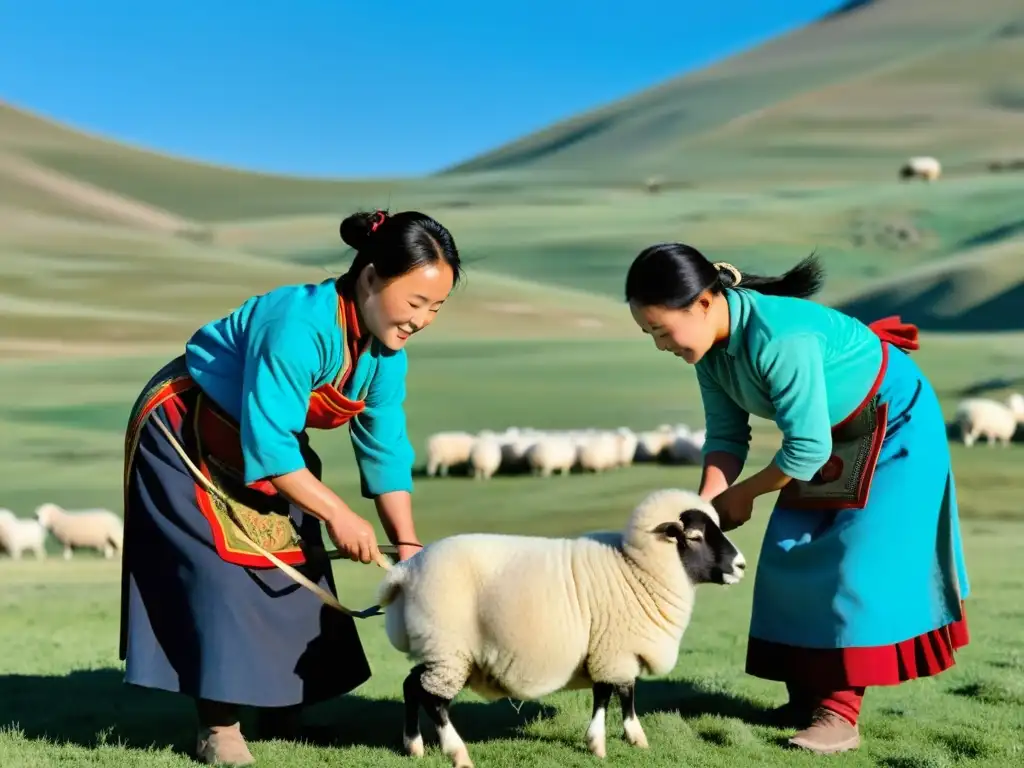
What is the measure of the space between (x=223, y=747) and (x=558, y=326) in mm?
27412

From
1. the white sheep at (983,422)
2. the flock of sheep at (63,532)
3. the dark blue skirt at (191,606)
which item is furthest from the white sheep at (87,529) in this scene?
the white sheep at (983,422)

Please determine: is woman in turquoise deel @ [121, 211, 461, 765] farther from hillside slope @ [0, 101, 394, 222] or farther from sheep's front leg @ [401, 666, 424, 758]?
hillside slope @ [0, 101, 394, 222]

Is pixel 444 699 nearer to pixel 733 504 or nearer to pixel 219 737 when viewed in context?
pixel 219 737

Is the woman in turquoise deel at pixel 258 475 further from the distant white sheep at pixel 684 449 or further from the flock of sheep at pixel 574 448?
the distant white sheep at pixel 684 449

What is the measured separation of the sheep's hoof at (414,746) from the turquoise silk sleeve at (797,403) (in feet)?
4.62

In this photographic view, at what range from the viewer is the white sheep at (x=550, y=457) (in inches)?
538

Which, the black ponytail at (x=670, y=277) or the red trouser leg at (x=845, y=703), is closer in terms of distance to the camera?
the black ponytail at (x=670, y=277)

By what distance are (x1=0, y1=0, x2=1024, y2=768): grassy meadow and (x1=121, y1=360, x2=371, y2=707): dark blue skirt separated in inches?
10.4

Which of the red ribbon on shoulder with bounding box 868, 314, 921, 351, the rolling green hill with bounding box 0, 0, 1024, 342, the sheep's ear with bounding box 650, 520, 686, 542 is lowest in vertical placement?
the sheep's ear with bounding box 650, 520, 686, 542

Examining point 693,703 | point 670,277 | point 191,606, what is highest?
point 670,277

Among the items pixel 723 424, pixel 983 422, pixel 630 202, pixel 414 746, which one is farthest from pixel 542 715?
pixel 630 202

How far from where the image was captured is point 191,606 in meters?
3.95

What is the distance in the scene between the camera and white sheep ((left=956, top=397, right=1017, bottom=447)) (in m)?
14.6

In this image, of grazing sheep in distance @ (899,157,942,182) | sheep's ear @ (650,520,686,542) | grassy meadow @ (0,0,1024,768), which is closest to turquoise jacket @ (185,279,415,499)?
grassy meadow @ (0,0,1024,768)
